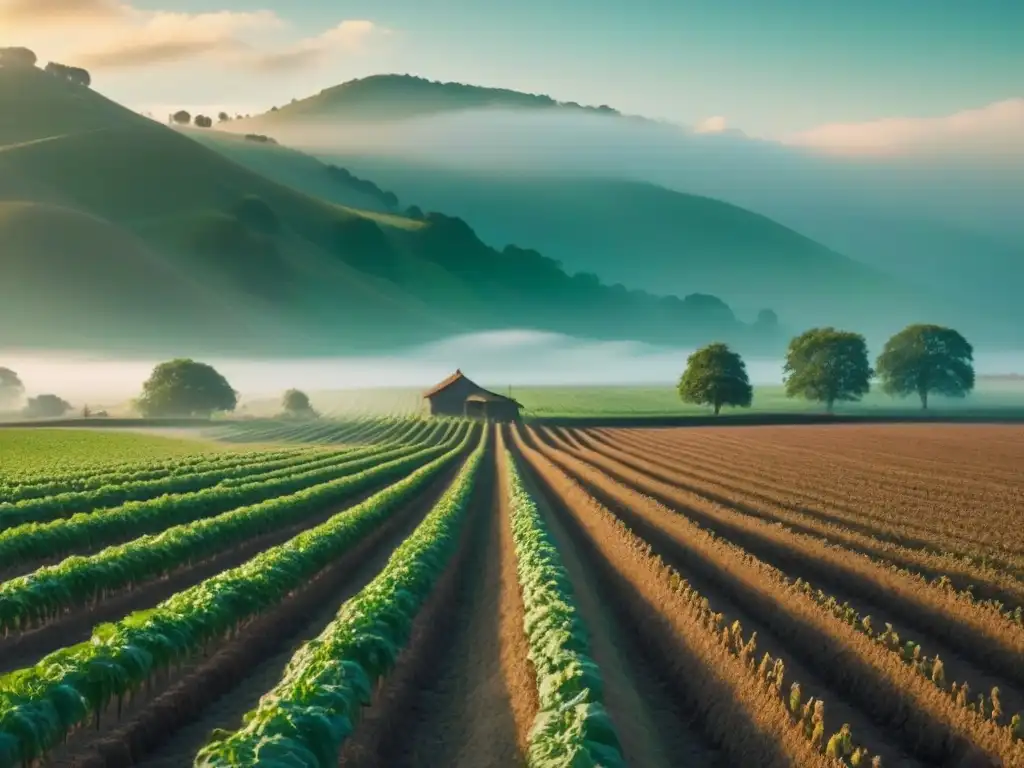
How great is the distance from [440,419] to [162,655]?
102 meters

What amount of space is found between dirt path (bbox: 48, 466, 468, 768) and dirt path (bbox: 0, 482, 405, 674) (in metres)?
3.05

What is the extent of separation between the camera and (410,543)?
2184cm

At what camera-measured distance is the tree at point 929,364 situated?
397ft

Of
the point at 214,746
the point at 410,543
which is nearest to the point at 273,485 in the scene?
the point at 410,543

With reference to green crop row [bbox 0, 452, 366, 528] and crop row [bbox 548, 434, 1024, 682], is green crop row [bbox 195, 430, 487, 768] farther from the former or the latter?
green crop row [bbox 0, 452, 366, 528]

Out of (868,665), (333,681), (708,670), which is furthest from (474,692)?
(868,665)

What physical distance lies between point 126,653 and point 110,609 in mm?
7046

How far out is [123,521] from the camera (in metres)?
26.2

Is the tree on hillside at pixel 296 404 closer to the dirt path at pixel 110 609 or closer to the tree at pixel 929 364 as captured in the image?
the tree at pixel 929 364

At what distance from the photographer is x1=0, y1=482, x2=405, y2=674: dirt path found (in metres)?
15.7

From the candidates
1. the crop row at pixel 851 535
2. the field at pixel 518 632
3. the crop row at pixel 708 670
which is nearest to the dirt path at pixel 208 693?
the field at pixel 518 632

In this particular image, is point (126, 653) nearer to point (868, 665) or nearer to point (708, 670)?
point (708, 670)

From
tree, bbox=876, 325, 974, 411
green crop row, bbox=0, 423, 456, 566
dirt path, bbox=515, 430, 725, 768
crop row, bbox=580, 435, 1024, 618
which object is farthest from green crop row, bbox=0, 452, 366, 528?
tree, bbox=876, 325, 974, 411

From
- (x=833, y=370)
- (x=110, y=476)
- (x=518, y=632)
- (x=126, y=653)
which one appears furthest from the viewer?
(x=833, y=370)
